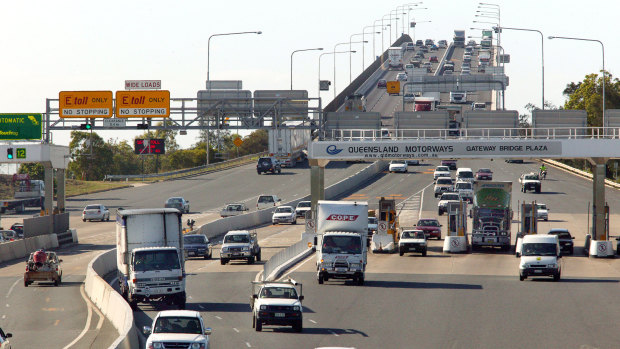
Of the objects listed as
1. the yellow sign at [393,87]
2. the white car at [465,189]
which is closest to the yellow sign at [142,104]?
the white car at [465,189]

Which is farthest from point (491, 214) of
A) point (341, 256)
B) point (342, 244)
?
point (341, 256)

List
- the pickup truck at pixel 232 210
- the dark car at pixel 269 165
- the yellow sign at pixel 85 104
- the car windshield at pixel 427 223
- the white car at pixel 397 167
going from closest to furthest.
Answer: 1. the yellow sign at pixel 85 104
2. the car windshield at pixel 427 223
3. the pickup truck at pixel 232 210
4. the white car at pixel 397 167
5. the dark car at pixel 269 165

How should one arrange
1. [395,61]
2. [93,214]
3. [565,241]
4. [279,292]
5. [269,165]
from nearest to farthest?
1. [279,292]
2. [565,241]
3. [93,214]
4. [269,165]
5. [395,61]

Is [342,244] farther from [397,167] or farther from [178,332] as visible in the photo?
[397,167]

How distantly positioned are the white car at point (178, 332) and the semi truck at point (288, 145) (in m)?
87.3

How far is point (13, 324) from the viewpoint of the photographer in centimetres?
3125

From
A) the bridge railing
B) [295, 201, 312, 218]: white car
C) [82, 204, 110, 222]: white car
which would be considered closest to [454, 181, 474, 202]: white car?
[295, 201, 312, 218]: white car

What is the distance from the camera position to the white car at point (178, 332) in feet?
72.3

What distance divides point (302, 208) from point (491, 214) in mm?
26822

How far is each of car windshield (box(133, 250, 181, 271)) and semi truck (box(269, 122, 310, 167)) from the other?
77.2 meters

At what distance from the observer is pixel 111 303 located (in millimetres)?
30375

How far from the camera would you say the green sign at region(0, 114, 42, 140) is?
61875 millimetres

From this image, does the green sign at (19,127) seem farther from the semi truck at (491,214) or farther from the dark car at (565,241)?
the dark car at (565,241)

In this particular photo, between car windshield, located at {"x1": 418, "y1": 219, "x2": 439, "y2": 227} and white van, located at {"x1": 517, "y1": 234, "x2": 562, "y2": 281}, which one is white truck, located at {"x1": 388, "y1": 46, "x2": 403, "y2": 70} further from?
white van, located at {"x1": 517, "y1": 234, "x2": 562, "y2": 281}
